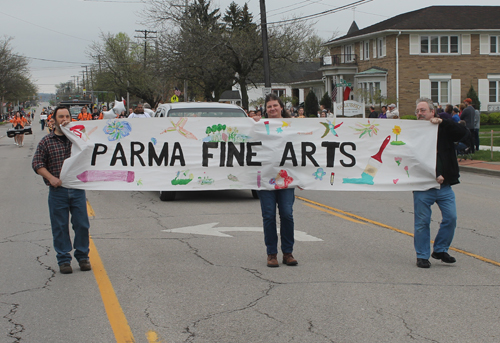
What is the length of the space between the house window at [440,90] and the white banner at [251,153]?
3887cm

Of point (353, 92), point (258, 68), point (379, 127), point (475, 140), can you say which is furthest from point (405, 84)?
point (379, 127)

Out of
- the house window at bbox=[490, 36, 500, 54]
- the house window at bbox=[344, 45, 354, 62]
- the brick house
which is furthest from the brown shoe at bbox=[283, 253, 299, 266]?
the house window at bbox=[344, 45, 354, 62]

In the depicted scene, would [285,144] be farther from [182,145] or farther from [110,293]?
[110,293]

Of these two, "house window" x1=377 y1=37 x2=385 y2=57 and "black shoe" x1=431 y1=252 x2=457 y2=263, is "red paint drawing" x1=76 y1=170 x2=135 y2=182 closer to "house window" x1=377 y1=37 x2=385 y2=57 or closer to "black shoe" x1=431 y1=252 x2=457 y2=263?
"black shoe" x1=431 y1=252 x2=457 y2=263

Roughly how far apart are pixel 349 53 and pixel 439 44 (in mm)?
9464

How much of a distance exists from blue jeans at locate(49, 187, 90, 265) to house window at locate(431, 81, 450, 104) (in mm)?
40926

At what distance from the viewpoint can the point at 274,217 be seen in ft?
21.6

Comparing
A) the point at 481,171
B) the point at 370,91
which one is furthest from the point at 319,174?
the point at 370,91

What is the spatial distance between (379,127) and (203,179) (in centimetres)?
232

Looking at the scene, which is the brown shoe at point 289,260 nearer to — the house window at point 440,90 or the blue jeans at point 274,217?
the blue jeans at point 274,217

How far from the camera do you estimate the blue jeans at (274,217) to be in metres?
6.59

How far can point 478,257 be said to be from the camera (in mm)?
7020

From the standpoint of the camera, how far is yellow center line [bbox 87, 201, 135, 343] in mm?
4589

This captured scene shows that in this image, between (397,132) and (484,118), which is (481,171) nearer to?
(397,132)
